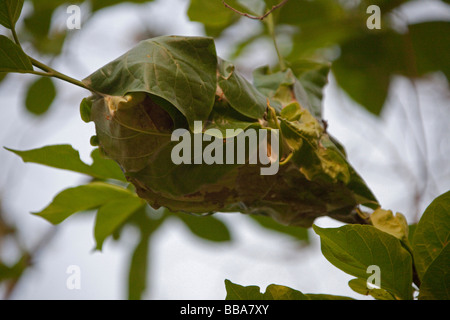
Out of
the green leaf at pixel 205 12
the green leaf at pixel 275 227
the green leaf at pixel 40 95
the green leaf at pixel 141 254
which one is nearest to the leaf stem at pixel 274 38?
the green leaf at pixel 205 12

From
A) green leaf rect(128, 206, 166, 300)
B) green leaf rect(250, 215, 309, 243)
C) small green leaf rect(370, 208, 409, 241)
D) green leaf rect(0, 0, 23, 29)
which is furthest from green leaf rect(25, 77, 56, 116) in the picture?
small green leaf rect(370, 208, 409, 241)

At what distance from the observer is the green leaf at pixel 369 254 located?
0.36 metres

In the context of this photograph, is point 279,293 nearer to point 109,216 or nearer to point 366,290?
point 366,290

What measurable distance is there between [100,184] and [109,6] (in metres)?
0.52

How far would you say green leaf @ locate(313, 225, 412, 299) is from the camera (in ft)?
1.17

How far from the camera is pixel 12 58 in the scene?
332 mm

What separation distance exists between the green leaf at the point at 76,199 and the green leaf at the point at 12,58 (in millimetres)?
177

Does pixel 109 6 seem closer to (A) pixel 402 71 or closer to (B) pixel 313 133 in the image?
(A) pixel 402 71

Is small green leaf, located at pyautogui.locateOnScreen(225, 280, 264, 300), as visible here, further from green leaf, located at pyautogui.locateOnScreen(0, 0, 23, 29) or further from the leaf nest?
green leaf, located at pyautogui.locateOnScreen(0, 0, 23, 29)

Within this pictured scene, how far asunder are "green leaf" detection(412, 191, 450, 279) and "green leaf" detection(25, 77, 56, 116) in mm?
766

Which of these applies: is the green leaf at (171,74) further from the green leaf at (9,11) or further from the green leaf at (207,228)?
the green leaf at (207,228)

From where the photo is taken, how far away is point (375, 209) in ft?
1.37

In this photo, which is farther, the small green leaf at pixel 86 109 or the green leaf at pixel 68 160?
the green leaf at pixel 68 160
